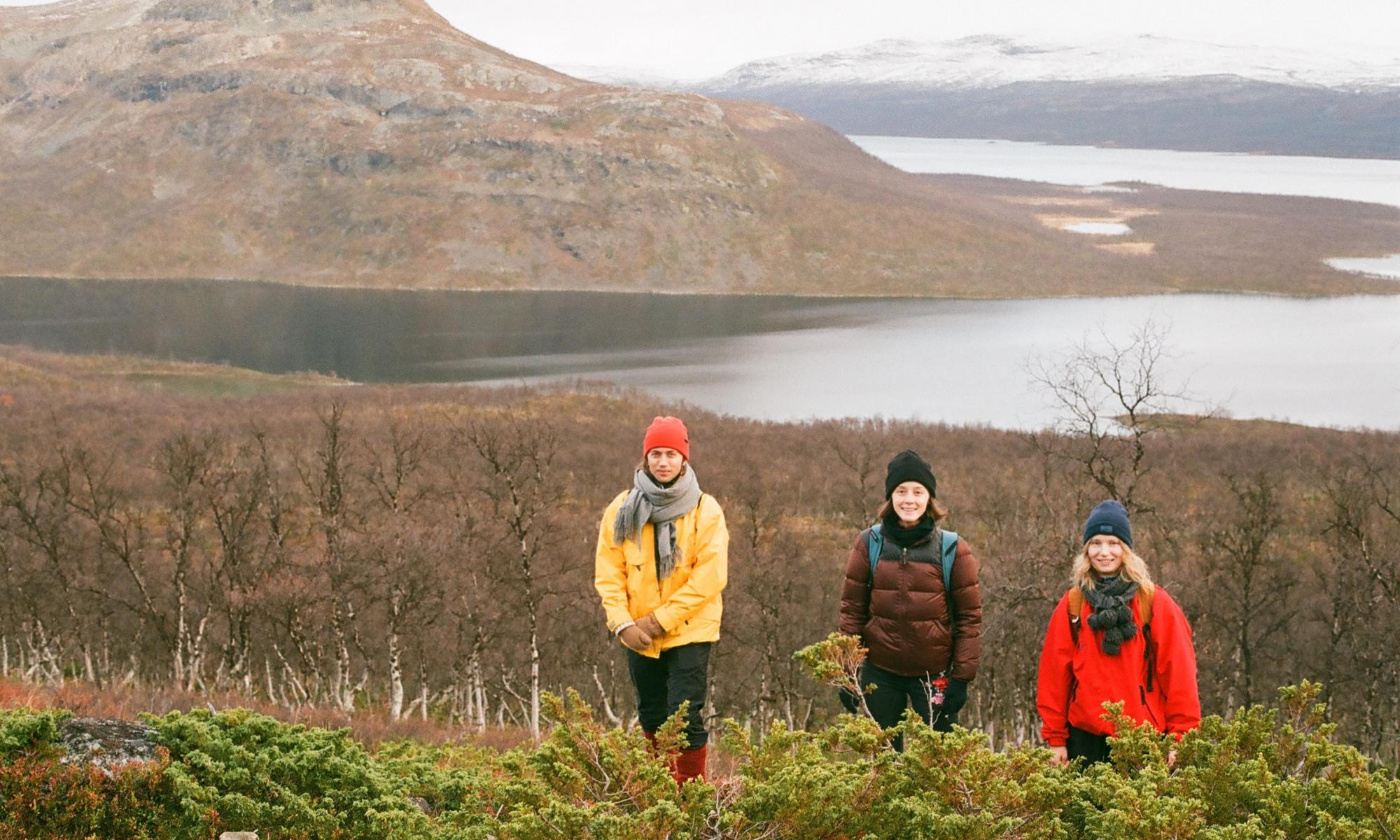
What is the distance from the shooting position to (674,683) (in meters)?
6.85

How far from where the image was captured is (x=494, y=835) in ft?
17.7

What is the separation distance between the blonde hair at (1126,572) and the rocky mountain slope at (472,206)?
153953 mm

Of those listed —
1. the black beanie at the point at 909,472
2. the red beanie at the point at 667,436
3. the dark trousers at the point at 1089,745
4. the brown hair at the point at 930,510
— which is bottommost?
the dark trousers at the point at 1089,745

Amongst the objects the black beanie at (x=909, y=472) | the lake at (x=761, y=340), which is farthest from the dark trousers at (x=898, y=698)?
the lake at (x=761, y=340)

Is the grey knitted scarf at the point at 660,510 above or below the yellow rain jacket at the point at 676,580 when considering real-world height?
above

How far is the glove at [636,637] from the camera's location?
22.1 ft

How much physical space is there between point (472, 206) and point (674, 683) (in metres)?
172

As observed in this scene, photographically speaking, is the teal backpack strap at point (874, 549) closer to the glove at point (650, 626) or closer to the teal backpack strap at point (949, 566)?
the teal backpack strap at point (949, 566)

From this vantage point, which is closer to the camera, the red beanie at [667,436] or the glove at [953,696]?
the red beanie at [667,436]

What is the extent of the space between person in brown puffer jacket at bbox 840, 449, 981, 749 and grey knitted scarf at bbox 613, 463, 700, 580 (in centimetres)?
107

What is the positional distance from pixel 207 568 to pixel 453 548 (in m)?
9.42

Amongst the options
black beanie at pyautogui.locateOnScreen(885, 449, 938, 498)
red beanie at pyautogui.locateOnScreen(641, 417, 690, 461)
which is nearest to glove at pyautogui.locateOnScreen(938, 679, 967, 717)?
black beanie at pyautogui.locateOnScreen(885, 449, 938, 498)

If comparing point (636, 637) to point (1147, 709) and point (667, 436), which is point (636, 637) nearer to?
point (667, 436)

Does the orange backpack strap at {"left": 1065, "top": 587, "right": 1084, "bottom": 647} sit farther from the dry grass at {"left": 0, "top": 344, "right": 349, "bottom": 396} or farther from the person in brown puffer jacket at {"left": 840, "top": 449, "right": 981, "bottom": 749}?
the dry grass at {"left": 0, "top": 344, "right": 349, "bottom": 396}
